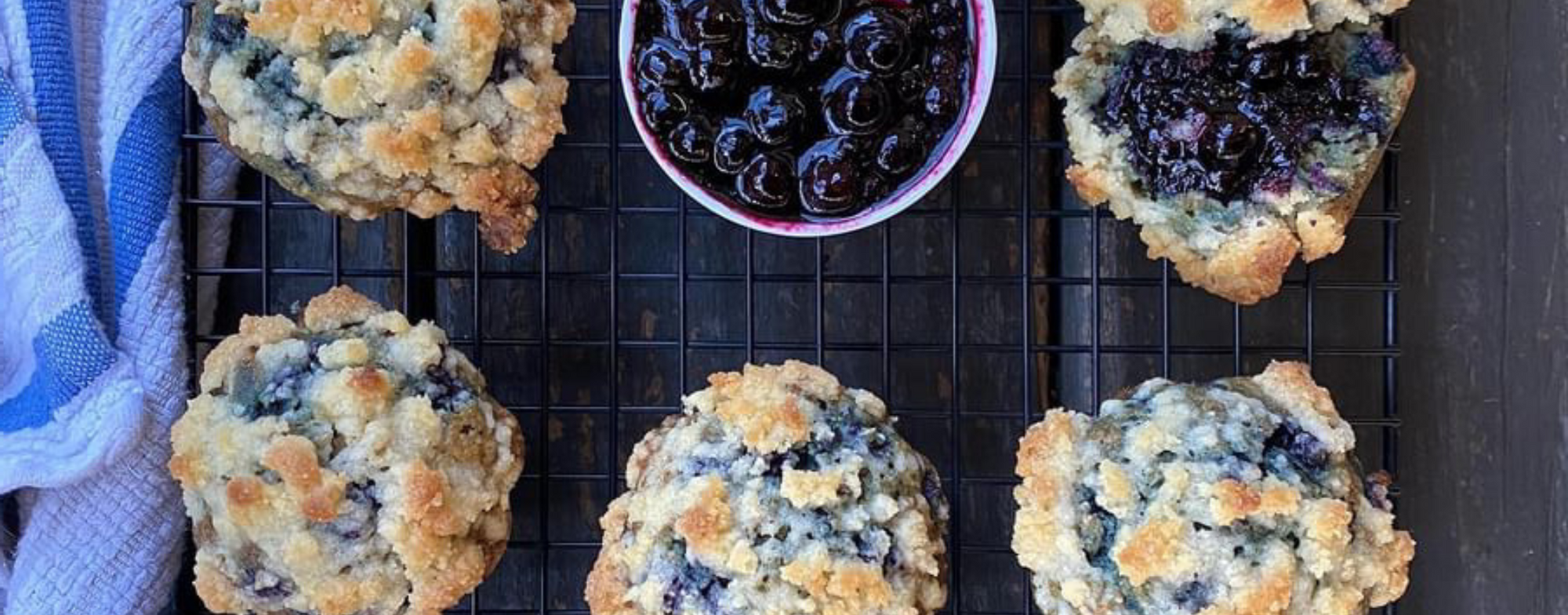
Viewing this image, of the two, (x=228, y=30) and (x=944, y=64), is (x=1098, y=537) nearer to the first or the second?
(x=944, y=64)

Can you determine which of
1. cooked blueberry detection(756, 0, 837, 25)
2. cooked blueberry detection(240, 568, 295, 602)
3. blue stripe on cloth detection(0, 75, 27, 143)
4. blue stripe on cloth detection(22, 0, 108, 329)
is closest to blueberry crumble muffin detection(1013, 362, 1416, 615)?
cooked blueberry detection(756, 0, 837, 25)

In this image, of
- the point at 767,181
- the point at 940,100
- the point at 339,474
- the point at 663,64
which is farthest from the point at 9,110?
the point at 940,100

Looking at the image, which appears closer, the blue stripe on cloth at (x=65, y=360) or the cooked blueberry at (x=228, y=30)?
the cooked blueberry at (x=228, y=30)

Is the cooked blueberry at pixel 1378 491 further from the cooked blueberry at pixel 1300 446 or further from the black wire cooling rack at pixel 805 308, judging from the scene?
the black wire cooling rack at pixel 805 308

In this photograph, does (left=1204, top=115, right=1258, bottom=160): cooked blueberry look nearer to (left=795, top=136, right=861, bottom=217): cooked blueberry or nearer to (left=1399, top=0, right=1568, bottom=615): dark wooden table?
(left=795, top=136, right=861, bottom=217): cooked blueberry

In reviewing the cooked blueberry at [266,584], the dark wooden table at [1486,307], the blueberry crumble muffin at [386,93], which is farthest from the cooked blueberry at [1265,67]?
the cooked blueberry at [266,584]
